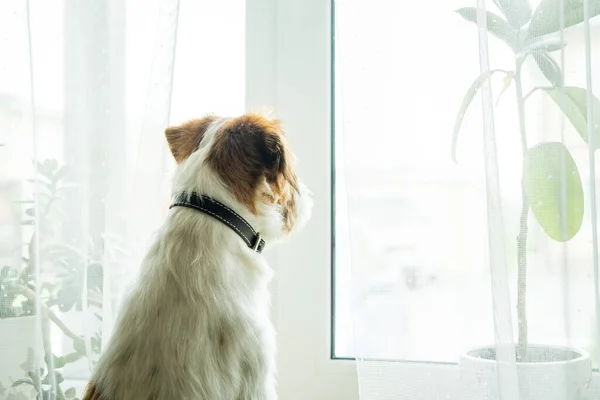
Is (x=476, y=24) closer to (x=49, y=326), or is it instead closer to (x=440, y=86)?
(x=440, y=86)

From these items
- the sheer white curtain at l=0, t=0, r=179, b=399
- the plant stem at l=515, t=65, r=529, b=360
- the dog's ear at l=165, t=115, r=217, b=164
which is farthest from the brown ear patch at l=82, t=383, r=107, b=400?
the plant stem at l=515, t=65, r=529, b=360

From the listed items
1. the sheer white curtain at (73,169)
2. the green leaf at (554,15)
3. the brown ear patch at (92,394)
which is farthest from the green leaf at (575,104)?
the brown ear patch at (92,394)

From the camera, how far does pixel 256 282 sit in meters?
1.23

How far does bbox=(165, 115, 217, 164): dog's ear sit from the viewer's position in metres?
1.30

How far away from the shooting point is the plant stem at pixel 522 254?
46.4 inches

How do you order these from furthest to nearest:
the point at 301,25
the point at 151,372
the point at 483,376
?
the point at 301,25, the point at 483,376, the point at 151,372

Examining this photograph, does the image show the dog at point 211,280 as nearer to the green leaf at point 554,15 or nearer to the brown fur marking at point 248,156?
the brown fur marking at point 248,156

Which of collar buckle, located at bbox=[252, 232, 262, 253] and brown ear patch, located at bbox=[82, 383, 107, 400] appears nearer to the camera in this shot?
brown ear patch, located at bbox=[82, 383, 107, 400]

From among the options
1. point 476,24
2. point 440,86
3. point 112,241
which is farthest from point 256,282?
point 476,24

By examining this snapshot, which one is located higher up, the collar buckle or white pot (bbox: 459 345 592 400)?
the collar buckle

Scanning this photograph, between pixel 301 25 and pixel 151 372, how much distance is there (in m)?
0.91

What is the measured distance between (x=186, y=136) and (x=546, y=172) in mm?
660

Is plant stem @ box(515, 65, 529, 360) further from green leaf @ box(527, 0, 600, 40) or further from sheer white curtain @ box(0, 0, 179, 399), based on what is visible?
sheer white curtain @ box(0, 0, 179, 399)

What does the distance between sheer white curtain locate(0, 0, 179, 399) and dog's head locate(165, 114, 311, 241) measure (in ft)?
0.72
